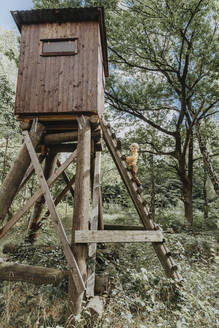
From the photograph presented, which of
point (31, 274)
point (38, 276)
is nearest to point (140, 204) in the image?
point (38, 276)

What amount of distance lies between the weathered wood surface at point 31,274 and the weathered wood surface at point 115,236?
0.88m

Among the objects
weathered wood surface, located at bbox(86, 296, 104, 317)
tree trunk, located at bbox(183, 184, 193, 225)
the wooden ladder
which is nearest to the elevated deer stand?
the wooden ladder

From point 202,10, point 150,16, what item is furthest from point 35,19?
point 202,10

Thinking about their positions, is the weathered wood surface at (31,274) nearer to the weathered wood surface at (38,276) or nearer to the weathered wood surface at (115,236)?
the weathered wood surface at (38,276)

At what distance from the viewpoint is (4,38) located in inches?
794

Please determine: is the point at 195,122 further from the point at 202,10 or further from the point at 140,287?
the point at 140,287

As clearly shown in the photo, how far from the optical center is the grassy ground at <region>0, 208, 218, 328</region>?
3678mm

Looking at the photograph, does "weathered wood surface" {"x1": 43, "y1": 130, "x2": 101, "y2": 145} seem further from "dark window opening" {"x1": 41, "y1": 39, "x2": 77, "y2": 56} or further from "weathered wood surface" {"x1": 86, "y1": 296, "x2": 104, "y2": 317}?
"weathered wood surface" {"x1": 86, "y1": 296, "x2": 104, "y2": 317}

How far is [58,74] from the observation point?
19.5 ft

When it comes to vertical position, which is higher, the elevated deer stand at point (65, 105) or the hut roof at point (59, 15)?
the hut roof at point (59, 15)

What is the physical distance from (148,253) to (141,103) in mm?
7968

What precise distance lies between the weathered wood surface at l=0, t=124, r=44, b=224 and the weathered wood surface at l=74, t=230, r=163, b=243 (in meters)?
1.92

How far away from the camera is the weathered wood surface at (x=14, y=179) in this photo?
5.22 meters

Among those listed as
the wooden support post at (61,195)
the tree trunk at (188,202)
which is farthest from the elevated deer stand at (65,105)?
the tree trunk at (188,202)
